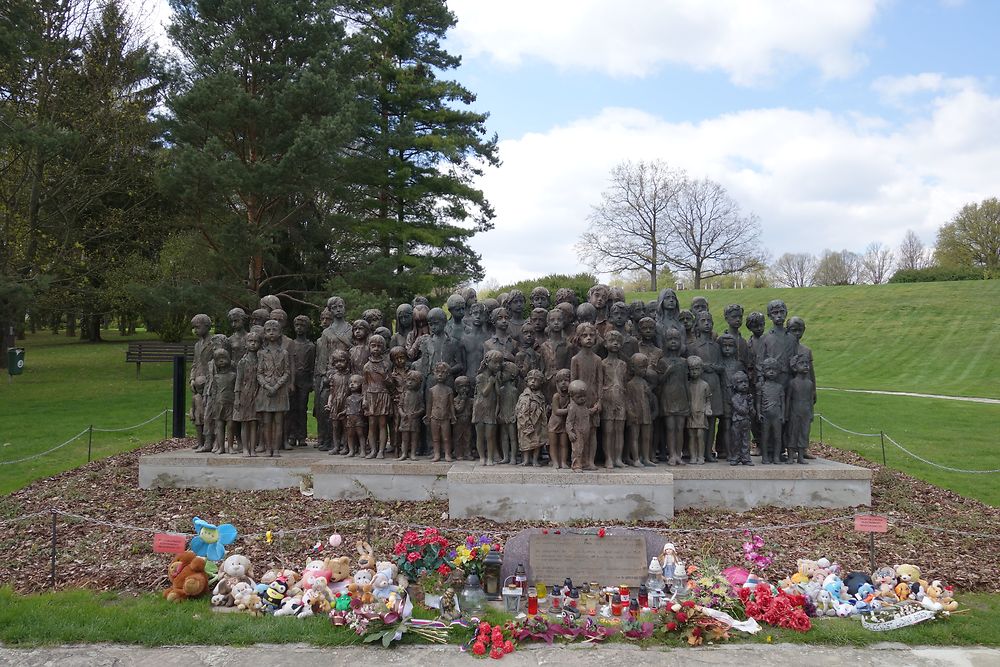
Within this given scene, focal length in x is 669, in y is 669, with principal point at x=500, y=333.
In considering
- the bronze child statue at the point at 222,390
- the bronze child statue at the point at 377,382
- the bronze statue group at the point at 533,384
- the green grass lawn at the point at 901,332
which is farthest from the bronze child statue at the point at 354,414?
the green grass lawn at the point at 901,332

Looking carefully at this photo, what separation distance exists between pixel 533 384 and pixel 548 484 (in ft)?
4.11

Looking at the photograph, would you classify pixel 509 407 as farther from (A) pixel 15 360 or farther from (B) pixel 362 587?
(A) pixel 15 360

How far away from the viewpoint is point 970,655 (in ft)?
16.1

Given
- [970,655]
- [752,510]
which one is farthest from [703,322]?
[970,655]

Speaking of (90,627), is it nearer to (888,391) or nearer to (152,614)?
(152,614)

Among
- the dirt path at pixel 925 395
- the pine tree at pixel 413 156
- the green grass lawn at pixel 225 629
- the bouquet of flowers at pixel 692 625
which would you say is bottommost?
the green grass lawn at pixel 225 629

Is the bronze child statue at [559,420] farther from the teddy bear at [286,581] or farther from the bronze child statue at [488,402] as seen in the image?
the teddy bear at [286,581]

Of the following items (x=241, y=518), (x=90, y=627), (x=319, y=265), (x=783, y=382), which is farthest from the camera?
(x=319, y=265)

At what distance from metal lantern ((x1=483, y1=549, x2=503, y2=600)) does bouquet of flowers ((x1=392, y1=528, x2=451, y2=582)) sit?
369mm

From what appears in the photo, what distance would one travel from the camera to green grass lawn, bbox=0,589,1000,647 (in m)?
5.18

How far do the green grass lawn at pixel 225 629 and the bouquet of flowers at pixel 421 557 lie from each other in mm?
574

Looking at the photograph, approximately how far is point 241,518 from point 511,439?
11.4 feet

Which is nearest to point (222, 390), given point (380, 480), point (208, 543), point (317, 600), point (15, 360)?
point (380, 480)

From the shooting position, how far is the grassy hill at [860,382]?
1261 centimetres
